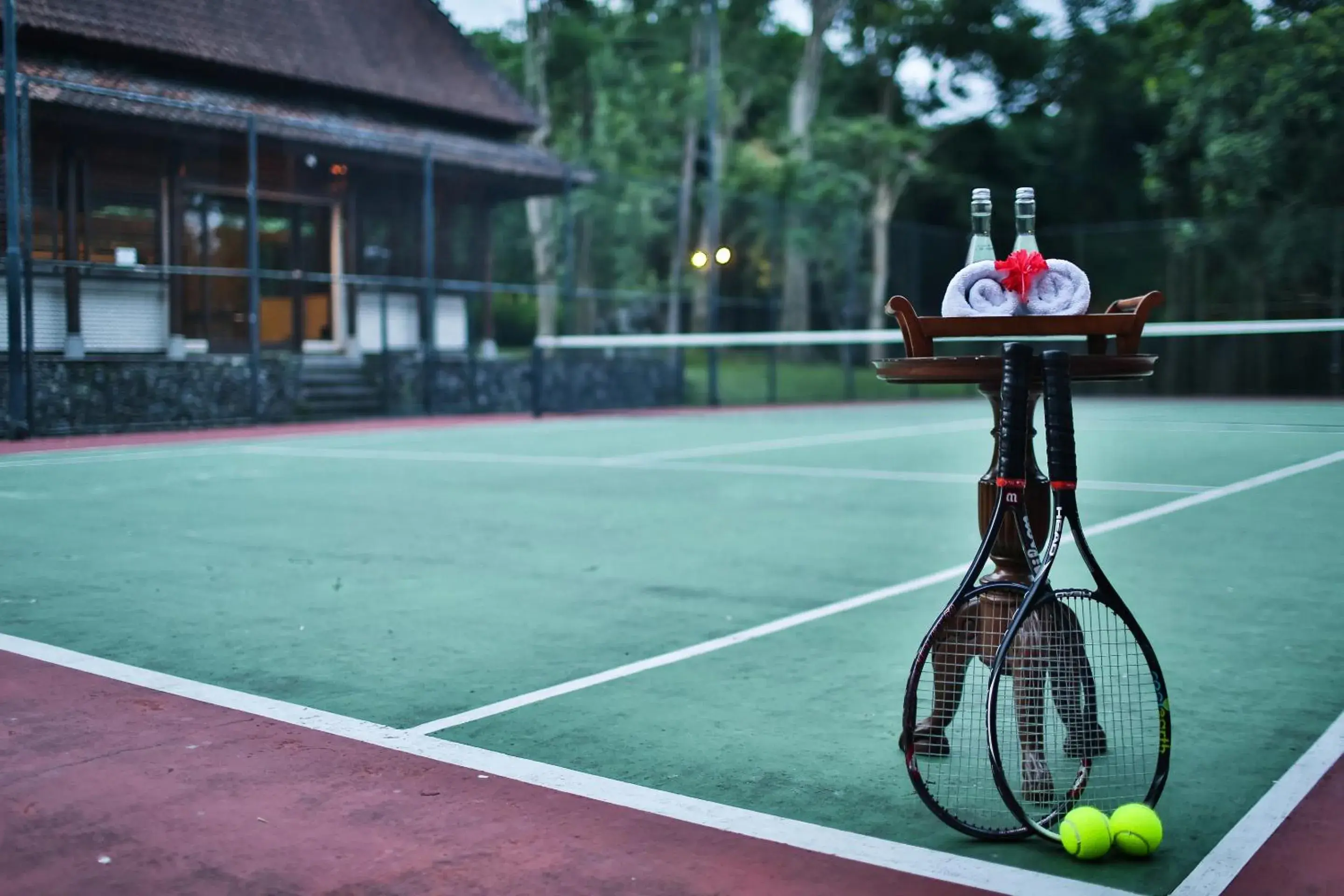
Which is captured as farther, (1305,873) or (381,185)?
(381,185)

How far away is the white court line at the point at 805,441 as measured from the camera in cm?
1346

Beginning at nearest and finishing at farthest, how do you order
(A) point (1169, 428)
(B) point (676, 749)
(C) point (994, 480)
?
(C) point (994, 480), (B) point (676, 749), (A) point (1169, 428)

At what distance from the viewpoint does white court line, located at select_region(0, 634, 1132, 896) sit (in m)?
2.81

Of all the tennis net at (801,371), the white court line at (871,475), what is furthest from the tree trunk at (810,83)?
the white court line at (871,475)

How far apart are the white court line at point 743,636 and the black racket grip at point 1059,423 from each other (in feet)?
6.09

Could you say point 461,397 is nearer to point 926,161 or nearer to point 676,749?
point 676,749

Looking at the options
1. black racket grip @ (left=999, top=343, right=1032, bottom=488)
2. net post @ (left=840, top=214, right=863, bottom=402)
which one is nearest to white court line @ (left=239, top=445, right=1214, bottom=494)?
black racket grip @ (left=999, top=343, right=1032, bottom=488)

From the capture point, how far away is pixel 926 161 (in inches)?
1586

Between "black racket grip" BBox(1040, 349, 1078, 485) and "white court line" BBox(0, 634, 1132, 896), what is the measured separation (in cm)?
80

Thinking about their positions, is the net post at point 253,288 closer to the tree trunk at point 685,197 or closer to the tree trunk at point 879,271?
the tree trunk at point 685,197

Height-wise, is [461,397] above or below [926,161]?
below

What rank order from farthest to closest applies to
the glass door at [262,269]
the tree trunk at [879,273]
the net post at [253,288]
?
the tree trunk at [879,273], the glass door at [262,269], the net post at [253,288]

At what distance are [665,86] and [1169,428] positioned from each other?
19.9 metres

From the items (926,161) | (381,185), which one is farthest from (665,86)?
(381,185)
